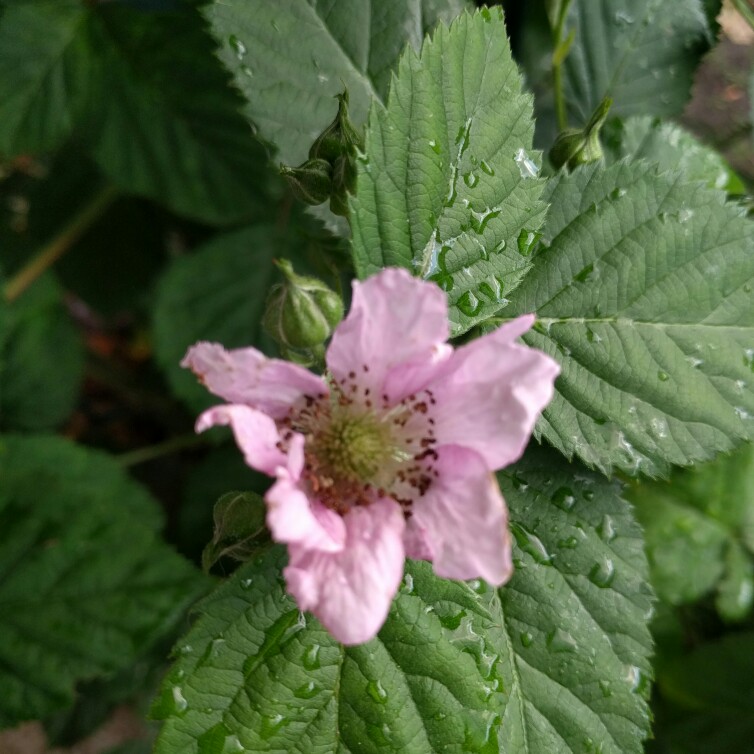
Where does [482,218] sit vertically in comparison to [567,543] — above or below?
above

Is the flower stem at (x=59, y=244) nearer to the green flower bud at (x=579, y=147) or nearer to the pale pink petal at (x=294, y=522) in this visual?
the green flower bud at (x=579, y=147)

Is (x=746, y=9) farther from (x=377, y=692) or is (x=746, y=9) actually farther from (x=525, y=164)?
(x=377, y=692)

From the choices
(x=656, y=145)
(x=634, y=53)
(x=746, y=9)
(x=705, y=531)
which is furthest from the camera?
(x=705, y=531)

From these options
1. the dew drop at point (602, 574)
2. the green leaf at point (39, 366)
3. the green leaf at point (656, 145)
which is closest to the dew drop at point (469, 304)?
the dew drop at point (602, 574)

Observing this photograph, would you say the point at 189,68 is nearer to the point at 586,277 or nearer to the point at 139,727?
the point at 586,277

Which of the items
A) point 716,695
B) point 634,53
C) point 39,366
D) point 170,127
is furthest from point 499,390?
point 39,366

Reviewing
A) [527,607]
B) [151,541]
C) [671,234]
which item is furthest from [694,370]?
[151,541]
